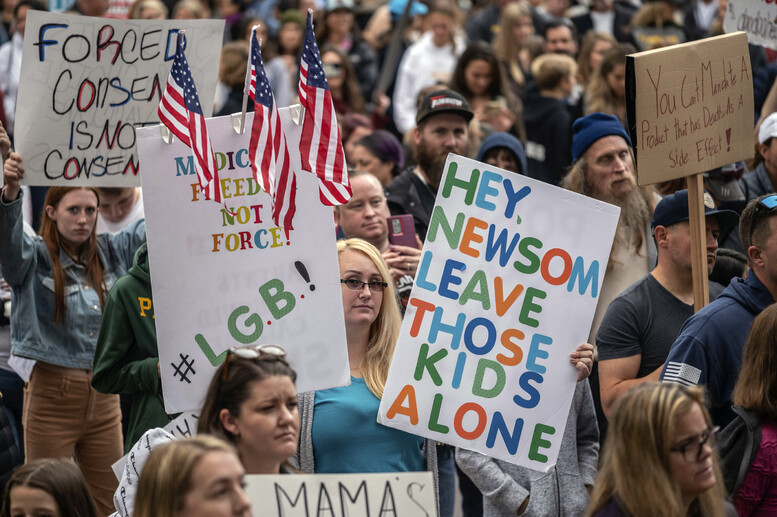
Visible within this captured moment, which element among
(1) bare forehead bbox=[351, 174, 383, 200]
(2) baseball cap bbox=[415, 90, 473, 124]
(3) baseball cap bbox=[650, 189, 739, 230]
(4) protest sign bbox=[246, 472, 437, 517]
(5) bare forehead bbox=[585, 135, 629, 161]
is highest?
(2) baseball cap bbox=[415, 90, 473, 124]

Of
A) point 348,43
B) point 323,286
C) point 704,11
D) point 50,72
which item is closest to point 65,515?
point 323,286

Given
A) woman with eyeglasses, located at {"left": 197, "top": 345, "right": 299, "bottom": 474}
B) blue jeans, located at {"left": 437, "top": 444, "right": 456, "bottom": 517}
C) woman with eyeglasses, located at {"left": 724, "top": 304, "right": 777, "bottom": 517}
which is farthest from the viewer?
blue jeans, located at {"left": 437, "top": 444, "right": 456, "bottom": 517}

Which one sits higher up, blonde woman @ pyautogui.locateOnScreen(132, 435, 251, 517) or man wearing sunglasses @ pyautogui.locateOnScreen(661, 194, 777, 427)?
man wearing sunglasses @ pyautogui.locateOnScreen(661, 194, 777, 427)

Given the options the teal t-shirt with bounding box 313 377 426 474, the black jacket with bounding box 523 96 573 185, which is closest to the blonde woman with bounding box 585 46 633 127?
the black jacket with bounding box 523 96 573 185

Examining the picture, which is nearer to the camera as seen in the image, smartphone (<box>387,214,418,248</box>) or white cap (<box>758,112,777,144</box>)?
smartphone (<box>387,214,418,248</box>)

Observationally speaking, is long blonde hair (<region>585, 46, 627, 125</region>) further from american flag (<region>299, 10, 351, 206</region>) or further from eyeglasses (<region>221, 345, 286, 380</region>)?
eyeglasses (<region>221, 345, 286, 380</region>)

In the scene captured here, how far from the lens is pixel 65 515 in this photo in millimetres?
4453

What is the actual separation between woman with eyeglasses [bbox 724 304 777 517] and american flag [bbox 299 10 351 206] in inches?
70.9

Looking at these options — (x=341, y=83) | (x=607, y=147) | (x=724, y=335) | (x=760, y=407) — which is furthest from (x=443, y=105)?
(x=341, y=83)

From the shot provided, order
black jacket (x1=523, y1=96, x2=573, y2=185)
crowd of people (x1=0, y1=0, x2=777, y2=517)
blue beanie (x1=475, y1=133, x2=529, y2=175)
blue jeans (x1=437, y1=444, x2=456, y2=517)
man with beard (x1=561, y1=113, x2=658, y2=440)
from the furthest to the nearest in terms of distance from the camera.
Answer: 1. black jacket (x1=523, y1=96, x2=573, y2=185)
2. blue beanie (x1=475, y1=133, x2=529, y2=175)
3. man with beard (x1=561, y1=113, x2=658, y2=440)
4. blue jeans (x1=437, y1=444, x2=456, y2=517)
5. crowd of people (x1=0, y1=0, x2=777, y2=517)

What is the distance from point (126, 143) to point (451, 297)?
93.2 inches

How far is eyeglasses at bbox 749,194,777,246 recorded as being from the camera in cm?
518

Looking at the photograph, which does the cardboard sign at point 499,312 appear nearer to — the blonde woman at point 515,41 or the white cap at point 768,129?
the white cap at point 768,129

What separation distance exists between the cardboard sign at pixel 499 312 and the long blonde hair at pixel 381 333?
0.65 feet
